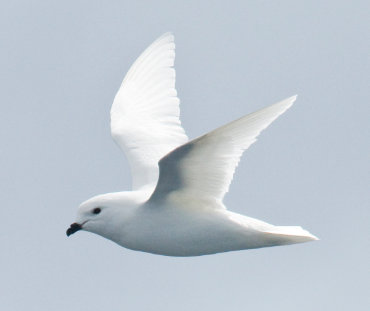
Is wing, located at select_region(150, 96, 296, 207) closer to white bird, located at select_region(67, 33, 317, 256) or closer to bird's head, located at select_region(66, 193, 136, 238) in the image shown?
white bird, located at select_region(67, 33, 317, 256)

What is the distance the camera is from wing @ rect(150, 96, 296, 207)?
13406mm

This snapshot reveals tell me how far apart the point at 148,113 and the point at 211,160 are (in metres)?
4.24

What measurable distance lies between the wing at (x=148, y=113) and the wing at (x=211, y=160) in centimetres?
170

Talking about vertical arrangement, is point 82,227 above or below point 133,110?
below

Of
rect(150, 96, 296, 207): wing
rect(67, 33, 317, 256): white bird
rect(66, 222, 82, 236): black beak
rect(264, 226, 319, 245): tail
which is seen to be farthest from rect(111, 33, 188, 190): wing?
rect(264, 226, 319, 245): tail

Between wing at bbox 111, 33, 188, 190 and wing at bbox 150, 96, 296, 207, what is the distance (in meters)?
1.70

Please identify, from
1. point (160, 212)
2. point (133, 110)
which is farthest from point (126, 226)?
point (133, 110)

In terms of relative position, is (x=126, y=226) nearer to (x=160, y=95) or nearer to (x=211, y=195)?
(x=211, y=195)

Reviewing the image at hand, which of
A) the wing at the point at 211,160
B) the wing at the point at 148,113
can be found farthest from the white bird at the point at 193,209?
the wing at the point at 148,113

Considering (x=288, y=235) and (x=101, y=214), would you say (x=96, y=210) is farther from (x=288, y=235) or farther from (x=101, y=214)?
(x=288, y=235)

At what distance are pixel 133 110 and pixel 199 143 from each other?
490 cm

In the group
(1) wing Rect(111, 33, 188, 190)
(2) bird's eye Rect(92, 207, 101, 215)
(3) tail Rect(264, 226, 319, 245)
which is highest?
(1) wing Rect(111, 33, 188, 190)

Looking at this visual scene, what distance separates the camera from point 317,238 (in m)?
14.7

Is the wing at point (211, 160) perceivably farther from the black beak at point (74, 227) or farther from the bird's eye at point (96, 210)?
the black beak at point (74, 227)
